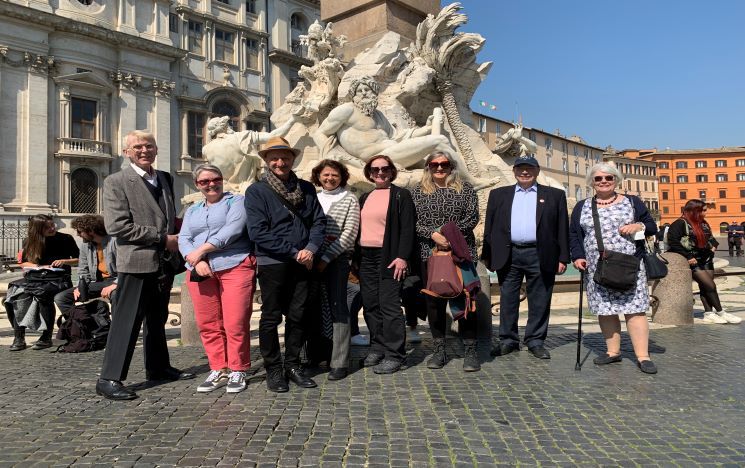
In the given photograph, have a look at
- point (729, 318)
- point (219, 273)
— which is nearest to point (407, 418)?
point (219, 273)

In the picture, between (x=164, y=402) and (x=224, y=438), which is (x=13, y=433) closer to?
(x=164, y=402)

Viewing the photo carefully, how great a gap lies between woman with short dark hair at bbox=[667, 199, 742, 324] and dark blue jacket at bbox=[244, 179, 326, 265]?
4794 mm

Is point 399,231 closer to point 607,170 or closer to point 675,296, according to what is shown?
point 607,170

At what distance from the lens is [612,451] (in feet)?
9.34

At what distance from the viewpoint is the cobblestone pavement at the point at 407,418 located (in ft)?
9.21

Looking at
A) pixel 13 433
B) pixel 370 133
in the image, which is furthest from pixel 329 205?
pixel 370 133

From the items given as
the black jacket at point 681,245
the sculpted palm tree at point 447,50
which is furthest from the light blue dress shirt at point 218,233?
the sculpted palm tree at point 447,50

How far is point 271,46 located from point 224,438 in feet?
130

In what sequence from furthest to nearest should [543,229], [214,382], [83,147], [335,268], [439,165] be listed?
[83,147] < [543,229] < [439,165] < [335,268] < [214,382]

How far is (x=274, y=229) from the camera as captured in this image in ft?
13.1

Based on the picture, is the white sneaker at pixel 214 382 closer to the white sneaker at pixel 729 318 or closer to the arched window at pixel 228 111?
the white sneaker at pixel 729 318

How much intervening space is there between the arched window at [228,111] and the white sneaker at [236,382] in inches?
1349

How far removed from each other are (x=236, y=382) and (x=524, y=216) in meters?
2.73

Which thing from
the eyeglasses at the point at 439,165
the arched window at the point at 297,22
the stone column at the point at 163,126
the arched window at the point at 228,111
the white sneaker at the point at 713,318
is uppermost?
the arched window at the point at 297,22
